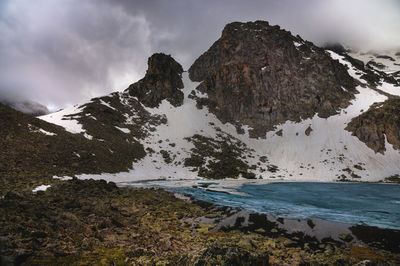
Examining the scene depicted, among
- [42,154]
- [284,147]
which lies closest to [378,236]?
[42,154]

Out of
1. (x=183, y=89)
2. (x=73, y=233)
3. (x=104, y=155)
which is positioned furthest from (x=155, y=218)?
(x=183, y=89)

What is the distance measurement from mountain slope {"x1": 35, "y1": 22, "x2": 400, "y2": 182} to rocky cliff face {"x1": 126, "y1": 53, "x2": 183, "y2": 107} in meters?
0.57

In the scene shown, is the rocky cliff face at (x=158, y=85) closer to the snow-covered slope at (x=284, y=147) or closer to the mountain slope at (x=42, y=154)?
the snow-covered slope at (x=284, y=147)

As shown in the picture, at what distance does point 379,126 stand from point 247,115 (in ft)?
187

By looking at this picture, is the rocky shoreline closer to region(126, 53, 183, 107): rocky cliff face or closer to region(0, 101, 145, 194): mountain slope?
region(0, 101, 145, 194): mountain slope

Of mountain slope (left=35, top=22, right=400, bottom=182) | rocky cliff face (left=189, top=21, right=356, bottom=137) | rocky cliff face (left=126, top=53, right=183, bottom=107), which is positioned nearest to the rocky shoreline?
mountain slope (left=35, top=22, right=400, bottom=182)

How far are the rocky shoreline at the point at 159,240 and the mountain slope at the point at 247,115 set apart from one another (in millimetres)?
31064

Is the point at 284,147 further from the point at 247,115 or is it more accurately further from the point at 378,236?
the point at 378,236

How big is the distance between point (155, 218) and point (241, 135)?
297 ft

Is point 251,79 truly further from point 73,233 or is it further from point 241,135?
point 73,233

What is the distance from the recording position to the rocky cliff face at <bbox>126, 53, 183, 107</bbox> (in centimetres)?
10812

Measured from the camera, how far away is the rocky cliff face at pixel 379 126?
88.7 m

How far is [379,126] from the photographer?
3600 inches

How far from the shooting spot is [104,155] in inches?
1934
